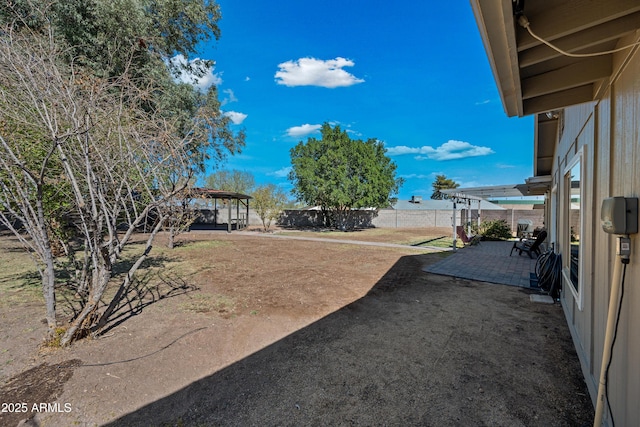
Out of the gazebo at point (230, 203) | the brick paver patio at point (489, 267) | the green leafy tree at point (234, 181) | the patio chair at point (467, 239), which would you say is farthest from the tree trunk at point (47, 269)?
the green leafy tree at point (234, 181)

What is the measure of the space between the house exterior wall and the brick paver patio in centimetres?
334

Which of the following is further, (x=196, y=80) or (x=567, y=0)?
(x=196, y=80)

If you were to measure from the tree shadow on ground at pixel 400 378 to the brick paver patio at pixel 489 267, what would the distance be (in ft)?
7.35

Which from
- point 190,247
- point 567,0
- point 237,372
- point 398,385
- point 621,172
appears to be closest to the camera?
point 567,0

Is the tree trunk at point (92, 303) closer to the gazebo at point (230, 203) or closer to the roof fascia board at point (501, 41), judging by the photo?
the roof fascia board at point (501, 41)

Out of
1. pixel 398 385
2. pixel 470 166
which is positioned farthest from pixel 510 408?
pixel 470 166

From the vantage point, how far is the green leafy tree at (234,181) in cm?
3123

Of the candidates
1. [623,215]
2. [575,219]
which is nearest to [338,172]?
[575,219]

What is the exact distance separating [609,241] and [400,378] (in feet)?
6.11

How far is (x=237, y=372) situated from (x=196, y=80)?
11325mm

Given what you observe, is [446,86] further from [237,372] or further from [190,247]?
[237,372]

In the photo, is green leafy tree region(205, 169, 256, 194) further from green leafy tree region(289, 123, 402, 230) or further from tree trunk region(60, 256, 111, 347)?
tree trunk region(60, 256, 111, 347)

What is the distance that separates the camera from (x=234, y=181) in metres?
32.7

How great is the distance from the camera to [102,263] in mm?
3227
